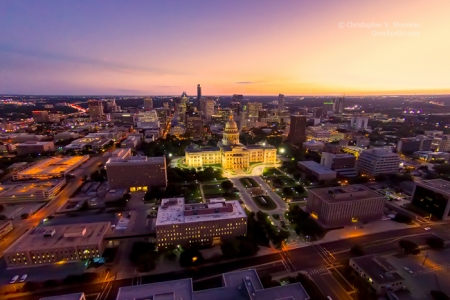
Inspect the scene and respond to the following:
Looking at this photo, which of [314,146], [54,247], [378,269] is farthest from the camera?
[314,146]

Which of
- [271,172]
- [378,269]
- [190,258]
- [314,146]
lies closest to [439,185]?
[378,269]

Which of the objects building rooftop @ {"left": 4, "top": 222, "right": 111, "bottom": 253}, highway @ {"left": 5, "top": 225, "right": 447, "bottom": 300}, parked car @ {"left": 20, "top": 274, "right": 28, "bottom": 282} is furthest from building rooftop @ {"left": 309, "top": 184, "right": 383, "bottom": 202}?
parked car @ {"left": 20, "top": 274, "right": 28, "bottom": 282}

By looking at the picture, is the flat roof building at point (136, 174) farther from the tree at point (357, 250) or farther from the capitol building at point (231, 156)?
the tree at point (357, 250)

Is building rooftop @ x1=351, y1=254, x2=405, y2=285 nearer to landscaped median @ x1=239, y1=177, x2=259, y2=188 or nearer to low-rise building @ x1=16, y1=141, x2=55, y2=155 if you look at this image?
landscaped median @ x1=239, y1=177, x2=259, y2=188

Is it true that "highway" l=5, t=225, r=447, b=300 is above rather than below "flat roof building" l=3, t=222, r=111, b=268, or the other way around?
below

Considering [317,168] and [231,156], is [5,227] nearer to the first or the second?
[231,156]

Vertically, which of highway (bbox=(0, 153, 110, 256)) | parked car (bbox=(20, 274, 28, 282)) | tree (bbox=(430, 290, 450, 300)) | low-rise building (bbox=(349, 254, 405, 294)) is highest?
low-rise building (bbox=(349, 254, 405, 294))
